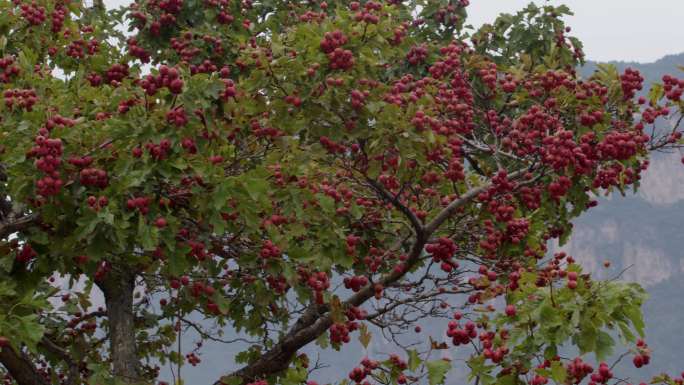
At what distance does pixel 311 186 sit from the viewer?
8.81 meters

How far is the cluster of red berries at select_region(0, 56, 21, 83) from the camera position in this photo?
863cm

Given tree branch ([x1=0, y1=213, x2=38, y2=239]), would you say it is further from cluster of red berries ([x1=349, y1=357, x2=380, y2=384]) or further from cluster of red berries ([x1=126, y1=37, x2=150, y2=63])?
cluster of red berries ([x1=126, y1=37, x2=150, y2=63])

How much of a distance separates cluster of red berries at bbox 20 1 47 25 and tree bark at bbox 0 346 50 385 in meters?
3.89

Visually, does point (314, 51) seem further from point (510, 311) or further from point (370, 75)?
point (510, 311)

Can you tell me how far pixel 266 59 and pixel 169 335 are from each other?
665 centimetres

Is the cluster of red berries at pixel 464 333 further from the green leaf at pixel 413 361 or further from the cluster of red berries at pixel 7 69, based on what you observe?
the cluster of red berries at pixel 7 69

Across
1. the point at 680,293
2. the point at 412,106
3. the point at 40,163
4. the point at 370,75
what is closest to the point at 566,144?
the point at 412,106

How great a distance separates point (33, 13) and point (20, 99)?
11.5 ft

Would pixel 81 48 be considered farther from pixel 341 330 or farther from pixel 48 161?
pixel 341 330

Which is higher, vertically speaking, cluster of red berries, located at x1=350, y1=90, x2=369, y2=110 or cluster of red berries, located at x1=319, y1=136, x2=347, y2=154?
cluster of red berries, located at x1=319, y1=136, x2=347, y2=154

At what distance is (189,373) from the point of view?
7151 inches

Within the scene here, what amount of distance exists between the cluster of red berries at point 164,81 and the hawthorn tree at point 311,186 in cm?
2

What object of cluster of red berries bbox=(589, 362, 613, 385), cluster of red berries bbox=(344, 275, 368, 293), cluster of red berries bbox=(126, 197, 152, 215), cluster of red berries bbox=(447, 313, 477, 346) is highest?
cluster of red berries bbox=(344, 275, 368, 293)

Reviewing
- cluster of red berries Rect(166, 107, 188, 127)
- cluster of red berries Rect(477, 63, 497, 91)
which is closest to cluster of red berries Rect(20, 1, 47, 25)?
cluster of red berries Rect(166, 107, 188, 127)
